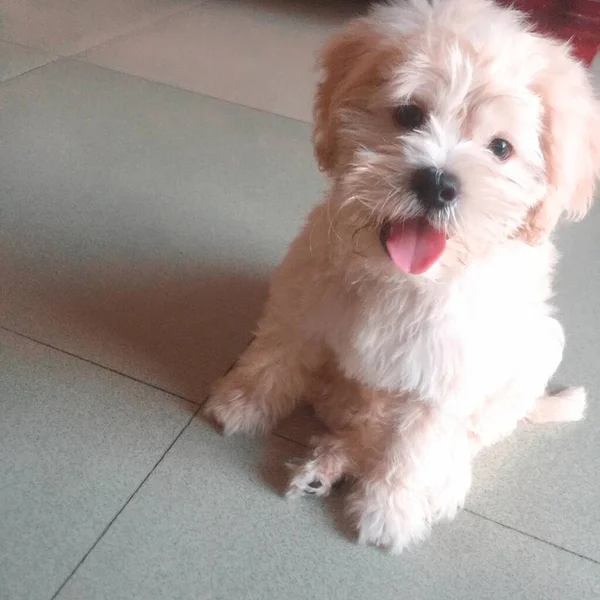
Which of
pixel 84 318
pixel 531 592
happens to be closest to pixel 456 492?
pixel 531 592

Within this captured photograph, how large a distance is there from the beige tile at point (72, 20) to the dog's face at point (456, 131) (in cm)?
214

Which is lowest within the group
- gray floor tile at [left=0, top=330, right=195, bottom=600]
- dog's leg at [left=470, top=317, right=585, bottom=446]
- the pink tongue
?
gray floor tile at [left=0, top=330, right=195, bottom=600]

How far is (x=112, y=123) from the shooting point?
2375 millimetres

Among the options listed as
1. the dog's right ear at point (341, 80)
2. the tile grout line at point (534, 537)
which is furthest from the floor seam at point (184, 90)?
the tile grout line at point (534, 537)

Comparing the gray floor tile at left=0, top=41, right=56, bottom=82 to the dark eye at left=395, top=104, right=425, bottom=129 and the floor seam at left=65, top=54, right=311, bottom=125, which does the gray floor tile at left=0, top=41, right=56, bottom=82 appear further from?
the dark eye at left=395, top=104, right=425, bottom=129

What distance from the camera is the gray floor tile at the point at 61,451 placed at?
1191 millimetres

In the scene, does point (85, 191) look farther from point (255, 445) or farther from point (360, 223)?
point (360, 223)

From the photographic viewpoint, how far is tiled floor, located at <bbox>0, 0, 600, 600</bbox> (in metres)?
1.23

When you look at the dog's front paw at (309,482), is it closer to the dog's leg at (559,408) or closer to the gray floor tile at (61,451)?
the gray floor tile at (61,451)

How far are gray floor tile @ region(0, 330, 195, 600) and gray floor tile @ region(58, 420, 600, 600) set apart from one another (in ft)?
0.14

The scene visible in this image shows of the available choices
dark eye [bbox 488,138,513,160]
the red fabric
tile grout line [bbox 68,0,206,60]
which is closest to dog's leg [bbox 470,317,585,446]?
dark eye [bbox 488,138,513,160]

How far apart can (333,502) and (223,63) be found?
2.14 metres

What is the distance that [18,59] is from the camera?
8.91 feet

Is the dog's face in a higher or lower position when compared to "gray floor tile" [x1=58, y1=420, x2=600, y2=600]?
higher
